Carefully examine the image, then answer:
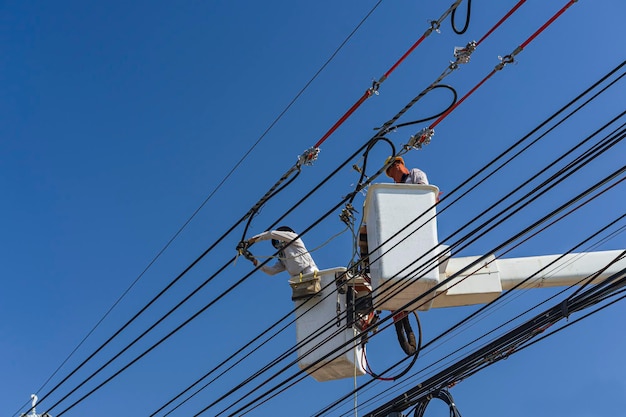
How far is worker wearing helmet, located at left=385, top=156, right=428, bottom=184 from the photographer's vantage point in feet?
27.6

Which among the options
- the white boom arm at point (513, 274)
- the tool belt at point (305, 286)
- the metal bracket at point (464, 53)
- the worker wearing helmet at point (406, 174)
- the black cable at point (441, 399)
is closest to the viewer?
the metal bracket at point (464, 53)

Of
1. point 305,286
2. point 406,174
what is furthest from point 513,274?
point 305,286

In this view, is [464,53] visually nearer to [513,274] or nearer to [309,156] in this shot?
[309,156]

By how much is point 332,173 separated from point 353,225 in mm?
2156

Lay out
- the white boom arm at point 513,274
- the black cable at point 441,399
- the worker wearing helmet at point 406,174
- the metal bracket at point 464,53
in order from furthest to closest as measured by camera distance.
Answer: the white boom arm at point 513,274 → the worker wearing helmet at point 406,174 → the black cable at point 441,399 → the metal bracket at point 464,53

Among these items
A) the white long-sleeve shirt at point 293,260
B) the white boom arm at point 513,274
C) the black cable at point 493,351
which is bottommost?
the black cable at point 493,351

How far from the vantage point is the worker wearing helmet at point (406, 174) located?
841 cm

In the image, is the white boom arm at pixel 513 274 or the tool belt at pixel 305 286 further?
the tool belt at pixel 305 286

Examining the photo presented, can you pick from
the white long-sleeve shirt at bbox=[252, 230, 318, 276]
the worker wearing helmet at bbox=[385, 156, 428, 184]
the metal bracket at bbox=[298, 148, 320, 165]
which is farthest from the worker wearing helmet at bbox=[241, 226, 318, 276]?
the metal bracket at bbox=[298, 148, 320, 165]

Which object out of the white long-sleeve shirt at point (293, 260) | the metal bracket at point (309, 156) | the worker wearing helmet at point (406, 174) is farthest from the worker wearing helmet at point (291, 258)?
the metal bracket at point (309, 156)

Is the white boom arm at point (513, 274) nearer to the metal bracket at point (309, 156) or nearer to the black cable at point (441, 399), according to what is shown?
the black cable at point (441, 399)

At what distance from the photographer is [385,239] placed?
779 cm

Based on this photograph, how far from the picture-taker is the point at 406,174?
8477mm

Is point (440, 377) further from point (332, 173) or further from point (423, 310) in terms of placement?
point (332, 173)
